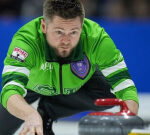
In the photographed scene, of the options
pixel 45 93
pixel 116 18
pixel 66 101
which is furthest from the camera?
pixel 116 18

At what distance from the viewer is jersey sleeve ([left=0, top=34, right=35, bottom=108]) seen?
2.75 m

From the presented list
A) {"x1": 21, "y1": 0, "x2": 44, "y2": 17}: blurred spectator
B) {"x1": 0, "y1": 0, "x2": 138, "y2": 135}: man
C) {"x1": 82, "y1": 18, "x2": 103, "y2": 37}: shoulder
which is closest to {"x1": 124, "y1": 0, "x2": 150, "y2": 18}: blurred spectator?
{"x1": 21, "y1": 0, "x2": 44, "y2": 17}: blurred spectator

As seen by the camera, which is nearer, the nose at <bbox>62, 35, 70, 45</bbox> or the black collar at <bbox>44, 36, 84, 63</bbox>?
the nose at <bbox>62, 35, 70, 45</bbox>

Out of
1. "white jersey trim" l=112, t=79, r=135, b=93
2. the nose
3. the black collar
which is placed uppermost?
the nose

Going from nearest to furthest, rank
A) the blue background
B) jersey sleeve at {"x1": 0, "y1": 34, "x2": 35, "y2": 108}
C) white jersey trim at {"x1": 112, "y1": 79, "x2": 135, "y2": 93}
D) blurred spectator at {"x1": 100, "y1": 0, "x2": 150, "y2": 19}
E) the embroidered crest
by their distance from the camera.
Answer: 1. jersey sleeve at {"x1": 0, "y1": 34, "x2": 35, "y2": 108}
2. white jersey trim at {"x1": 112, "y1": 79, "x2": 135, "y2": 93}
3. the embroidered crest
4. the blue background
5. blurred spectator at {"x1": 100, "y1": 0, "x2": 150, "y2": 19}

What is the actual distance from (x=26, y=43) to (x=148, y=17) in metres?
3.28

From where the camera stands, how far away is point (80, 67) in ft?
10.3

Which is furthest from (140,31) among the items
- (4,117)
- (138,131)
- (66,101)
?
(138,131)

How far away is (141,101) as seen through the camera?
5207 millimetres

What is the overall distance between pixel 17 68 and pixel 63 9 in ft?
1.31

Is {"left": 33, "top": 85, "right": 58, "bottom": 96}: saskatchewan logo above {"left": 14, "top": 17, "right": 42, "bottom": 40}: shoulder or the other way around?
the other way around

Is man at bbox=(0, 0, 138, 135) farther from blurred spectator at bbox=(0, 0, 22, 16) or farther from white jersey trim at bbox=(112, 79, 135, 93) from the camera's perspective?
blurred spectator at bbox=(0, 0, 22, 16)

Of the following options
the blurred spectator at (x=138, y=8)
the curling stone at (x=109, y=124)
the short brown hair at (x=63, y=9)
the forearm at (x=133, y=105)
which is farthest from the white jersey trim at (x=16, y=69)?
the blurred spectator at (x=138, y=8)

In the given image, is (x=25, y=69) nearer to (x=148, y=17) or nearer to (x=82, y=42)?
(x=82, y=42)
